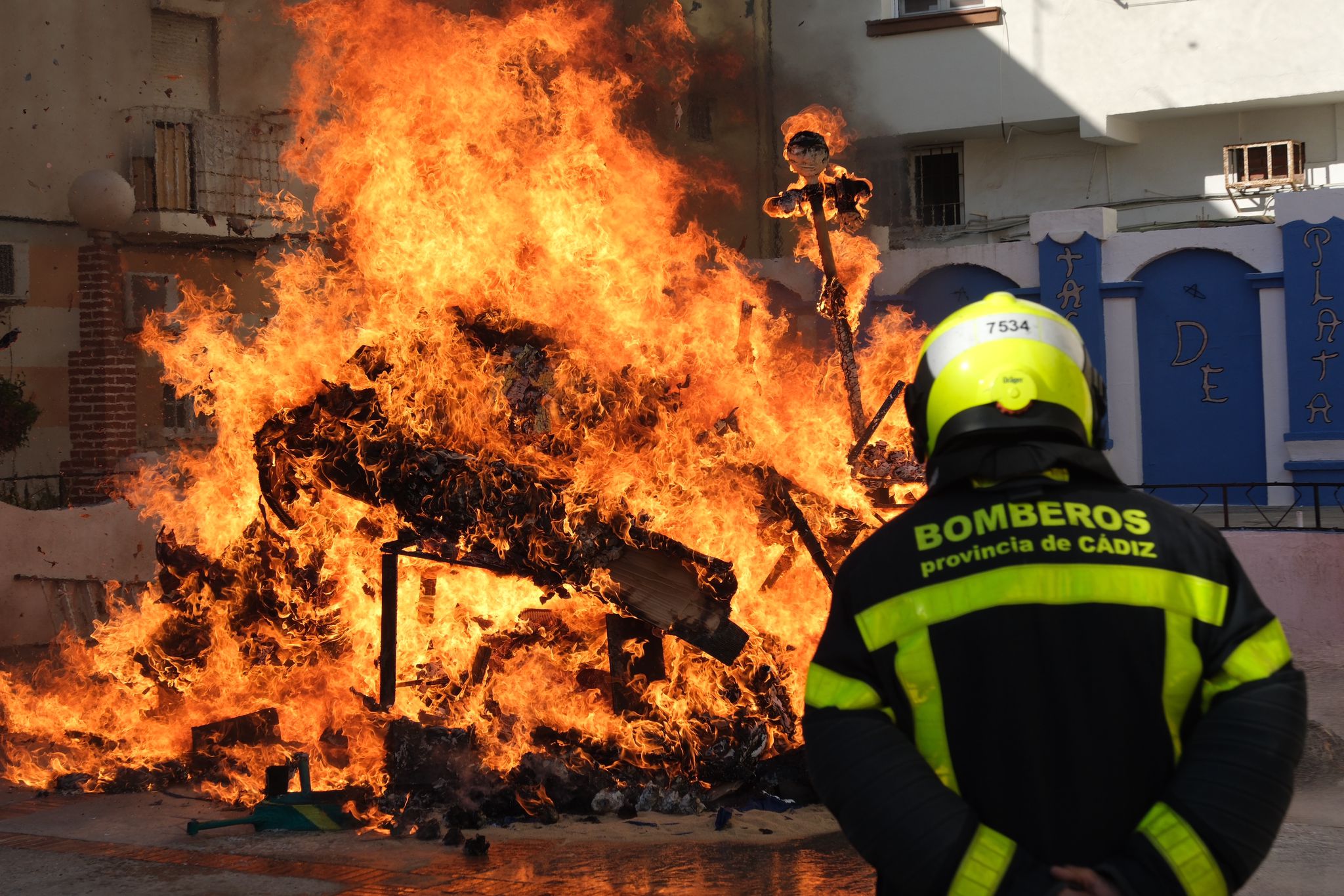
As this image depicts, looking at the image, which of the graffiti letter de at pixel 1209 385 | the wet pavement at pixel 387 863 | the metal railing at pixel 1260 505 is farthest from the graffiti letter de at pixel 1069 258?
the wet pavement at pixel 387 863

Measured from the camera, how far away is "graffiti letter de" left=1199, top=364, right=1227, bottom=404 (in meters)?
15.5

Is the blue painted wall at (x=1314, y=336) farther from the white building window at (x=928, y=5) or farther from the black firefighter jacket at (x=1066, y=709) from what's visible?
the black firefighter jacket at (x=1066, y=709)

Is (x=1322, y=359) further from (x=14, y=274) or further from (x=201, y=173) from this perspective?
(x=14, y=274)

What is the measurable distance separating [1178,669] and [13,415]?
1637cm

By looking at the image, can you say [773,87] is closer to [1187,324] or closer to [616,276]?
[1187,324]

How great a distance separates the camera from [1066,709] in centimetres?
222

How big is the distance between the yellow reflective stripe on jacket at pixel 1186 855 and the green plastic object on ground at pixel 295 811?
513cm

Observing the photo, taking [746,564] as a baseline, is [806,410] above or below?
above

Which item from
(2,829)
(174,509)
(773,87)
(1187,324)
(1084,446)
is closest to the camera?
(1084,446)

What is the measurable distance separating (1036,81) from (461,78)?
37.6ft

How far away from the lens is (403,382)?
25.3 ft

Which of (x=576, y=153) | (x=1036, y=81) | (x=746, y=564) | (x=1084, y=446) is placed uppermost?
(x=1036, y=81)

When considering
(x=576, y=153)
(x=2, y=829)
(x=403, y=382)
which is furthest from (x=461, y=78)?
(x=2, y=829)

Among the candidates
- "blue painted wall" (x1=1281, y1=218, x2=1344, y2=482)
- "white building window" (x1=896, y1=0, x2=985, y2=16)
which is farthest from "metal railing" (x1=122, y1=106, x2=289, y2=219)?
"blue painted wall" (x1=1281, y1=218, x2=1344, y2=482)
